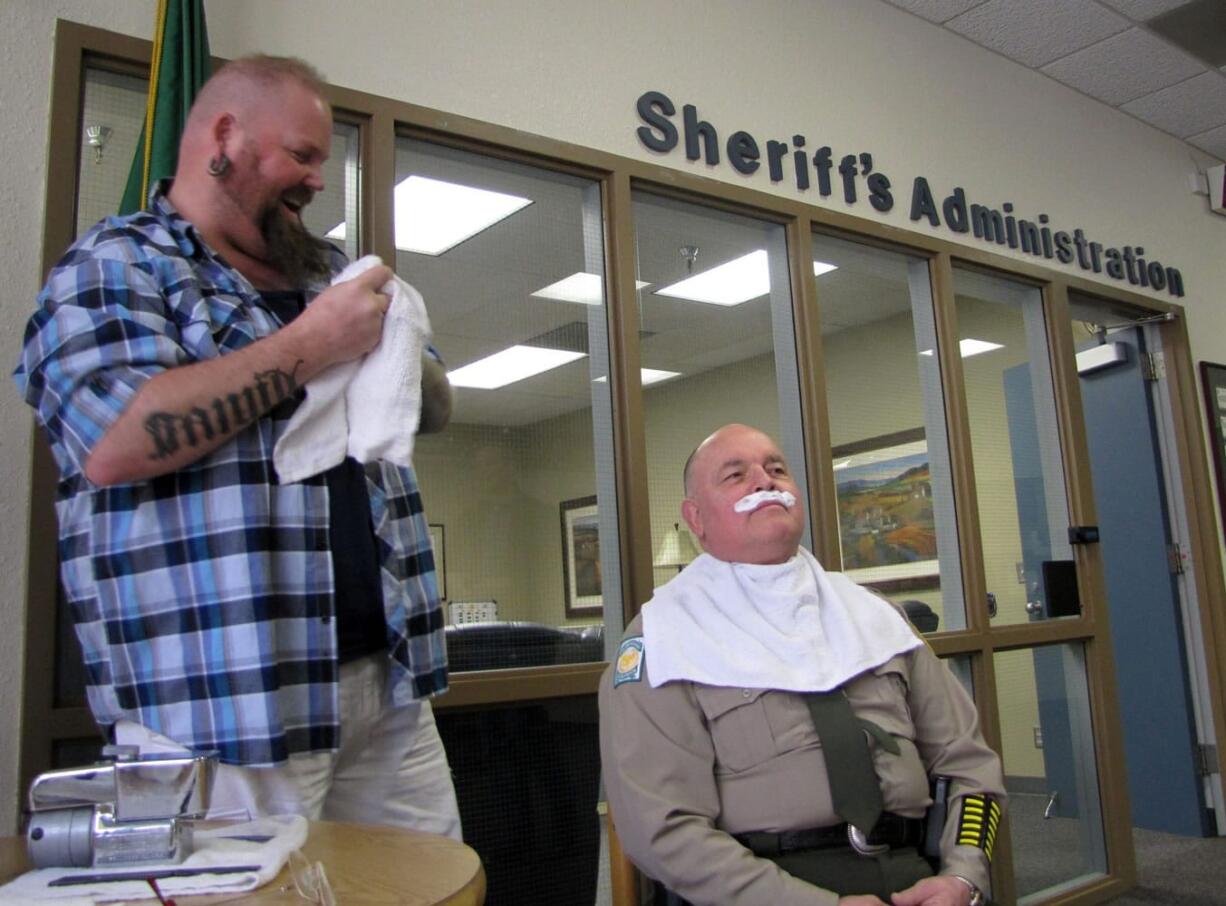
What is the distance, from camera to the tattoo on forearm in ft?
3.63

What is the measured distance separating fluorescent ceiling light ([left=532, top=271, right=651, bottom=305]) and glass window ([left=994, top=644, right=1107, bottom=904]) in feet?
6.02

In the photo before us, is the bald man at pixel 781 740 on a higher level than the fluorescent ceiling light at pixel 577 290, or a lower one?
lower

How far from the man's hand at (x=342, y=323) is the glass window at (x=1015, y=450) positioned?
8.77 ft

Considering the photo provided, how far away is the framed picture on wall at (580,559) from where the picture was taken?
251cm

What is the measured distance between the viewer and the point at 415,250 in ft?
7.79

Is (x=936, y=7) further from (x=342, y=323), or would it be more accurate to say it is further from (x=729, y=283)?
(x=342, y=323)

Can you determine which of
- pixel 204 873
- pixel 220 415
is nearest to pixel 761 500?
pixel 220 415

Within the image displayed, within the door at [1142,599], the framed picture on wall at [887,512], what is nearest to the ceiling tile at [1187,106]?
the door at [1142,599]

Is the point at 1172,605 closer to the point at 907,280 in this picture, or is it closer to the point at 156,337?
the point at 907,280

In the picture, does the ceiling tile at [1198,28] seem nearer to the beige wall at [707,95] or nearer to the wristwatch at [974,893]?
the beige wall at [707,95]

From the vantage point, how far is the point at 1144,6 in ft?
12.3

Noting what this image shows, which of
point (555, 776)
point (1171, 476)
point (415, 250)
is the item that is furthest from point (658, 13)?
point (1171, 476)

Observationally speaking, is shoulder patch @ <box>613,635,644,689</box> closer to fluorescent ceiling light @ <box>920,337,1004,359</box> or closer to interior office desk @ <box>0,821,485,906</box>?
interior office desk @ <box>0,821,485,906</box>

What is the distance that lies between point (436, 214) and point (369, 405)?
1.26m
